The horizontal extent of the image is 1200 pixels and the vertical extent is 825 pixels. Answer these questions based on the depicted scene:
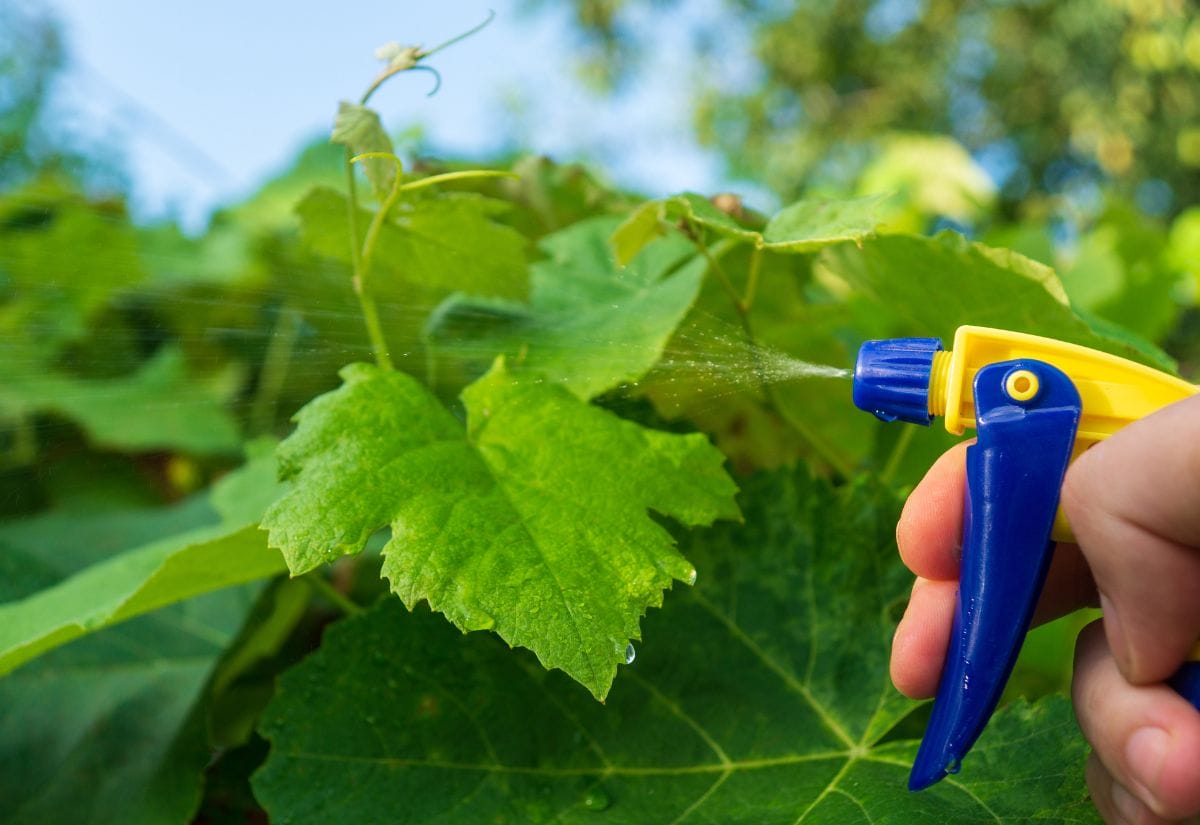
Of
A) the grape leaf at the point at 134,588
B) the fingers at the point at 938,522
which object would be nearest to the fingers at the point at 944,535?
the fingers at the point at 938,522

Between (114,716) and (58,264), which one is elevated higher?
(114,716)

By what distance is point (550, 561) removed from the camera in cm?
51

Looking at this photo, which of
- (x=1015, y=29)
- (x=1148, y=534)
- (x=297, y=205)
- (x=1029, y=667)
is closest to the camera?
(x=1148, y=534)

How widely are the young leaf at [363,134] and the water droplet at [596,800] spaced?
37 centimetres

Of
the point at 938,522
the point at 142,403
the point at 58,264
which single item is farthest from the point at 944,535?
the point at 58,264

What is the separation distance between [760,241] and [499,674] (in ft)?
1.02

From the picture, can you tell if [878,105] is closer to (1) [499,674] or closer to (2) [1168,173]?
(2) [1168,173]

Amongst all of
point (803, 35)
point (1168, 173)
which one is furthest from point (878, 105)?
point (1168, 173)

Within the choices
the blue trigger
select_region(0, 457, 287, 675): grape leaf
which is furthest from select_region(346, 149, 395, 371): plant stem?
the blue trigger

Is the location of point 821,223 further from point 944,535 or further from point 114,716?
point 114,716

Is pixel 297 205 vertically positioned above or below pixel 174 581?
above

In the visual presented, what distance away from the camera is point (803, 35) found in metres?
11.8

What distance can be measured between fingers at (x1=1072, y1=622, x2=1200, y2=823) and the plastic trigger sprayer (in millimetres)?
14

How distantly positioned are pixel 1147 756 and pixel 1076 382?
0.46 ft
